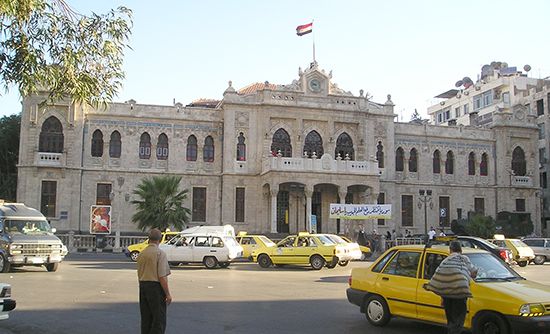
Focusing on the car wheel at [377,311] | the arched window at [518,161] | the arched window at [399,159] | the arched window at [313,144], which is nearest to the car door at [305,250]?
the car wheel at [377,311]

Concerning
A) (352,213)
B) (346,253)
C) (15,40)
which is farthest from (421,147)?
(15,40)

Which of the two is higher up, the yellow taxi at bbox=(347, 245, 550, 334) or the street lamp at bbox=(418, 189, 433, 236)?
the street lamp at bbox=(418, 189, 433, 236)

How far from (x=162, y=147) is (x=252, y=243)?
14666 millimetres

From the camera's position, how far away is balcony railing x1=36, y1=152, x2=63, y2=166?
3628cm

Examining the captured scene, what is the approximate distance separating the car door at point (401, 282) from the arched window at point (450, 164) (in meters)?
36.9

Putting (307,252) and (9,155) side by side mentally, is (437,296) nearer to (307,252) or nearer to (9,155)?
(307,252)

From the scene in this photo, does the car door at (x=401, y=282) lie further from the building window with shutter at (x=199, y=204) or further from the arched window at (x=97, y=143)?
the arched window at (x=97, y=143)

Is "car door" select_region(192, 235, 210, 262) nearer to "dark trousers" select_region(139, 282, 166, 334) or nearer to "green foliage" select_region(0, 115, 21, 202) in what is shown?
"dark trousers" select_region(139, 282, 166, 334)

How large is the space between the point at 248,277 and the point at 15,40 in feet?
39.9

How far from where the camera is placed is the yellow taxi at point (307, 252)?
75.4 feet

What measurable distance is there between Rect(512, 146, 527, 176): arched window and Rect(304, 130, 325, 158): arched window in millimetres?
17364

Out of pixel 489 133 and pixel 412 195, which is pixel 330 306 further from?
pixel 489 133

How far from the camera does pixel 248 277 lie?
758 inches

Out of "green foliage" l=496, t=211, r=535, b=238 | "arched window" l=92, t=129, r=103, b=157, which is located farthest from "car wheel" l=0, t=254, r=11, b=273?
"green foliage" l=496, t=211, r=535, b=238
